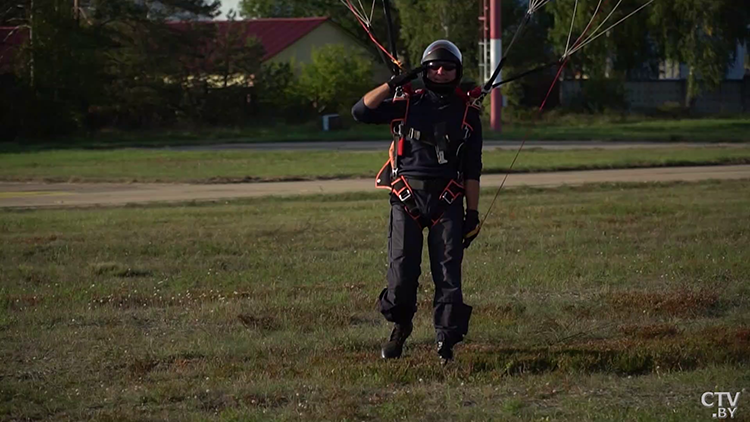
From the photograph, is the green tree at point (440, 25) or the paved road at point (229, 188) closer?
the paved road at point (229, 188)

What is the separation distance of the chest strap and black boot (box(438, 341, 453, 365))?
762 millimetres

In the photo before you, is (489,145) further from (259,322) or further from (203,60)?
(259,322)

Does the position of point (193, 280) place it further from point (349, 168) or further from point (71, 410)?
point (349, 168)

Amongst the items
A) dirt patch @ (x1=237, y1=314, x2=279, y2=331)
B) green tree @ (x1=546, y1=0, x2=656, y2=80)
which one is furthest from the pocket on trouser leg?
green tree @ (x1=546, y1=0, x2=656, y2=80)

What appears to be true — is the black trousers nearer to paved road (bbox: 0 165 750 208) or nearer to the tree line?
paved road (bbox: 0 165 750 208)

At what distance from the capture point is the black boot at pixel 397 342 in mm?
7949

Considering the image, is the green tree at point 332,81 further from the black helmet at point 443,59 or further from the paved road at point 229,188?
the black helmet at point 443,59

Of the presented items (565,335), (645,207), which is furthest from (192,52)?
(565,335)

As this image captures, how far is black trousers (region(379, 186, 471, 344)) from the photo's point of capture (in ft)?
24.8

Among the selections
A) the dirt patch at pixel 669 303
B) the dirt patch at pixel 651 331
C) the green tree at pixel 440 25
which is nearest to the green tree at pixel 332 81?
the green tree at pixel 440 25

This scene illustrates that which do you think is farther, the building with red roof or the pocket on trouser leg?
the building with red roof

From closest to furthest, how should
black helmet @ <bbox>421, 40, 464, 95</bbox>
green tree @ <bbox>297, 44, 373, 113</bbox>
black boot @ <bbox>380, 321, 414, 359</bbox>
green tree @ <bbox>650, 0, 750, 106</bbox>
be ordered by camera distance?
1. black helmet @ <bbox>421, 40, 464, 95</bbox>
2. black boot @ <bbox>380, 321, 414, 359</bbox>
3. green tree @ <bbox>650, 0, 750, 106</bbox>
4. green tree @ <bbox>297, 44, 373, 113</bbox>

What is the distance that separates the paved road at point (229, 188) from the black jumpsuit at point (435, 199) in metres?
14.2

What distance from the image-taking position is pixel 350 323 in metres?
9.40
